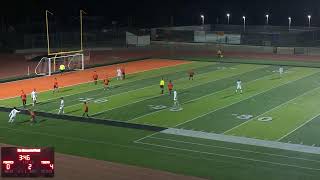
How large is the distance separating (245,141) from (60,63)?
31.0 metres

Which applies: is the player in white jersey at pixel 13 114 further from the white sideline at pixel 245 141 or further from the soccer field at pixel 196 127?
the white sideline at pixel 245 141

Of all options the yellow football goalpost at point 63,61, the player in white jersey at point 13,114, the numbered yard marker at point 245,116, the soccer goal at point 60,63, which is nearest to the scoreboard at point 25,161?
the player in white jersey at point 13,114

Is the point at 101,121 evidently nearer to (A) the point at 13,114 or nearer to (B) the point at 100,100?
(A) the point at 13,114

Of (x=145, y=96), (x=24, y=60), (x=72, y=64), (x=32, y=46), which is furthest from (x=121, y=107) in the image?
(x=32, y=46)

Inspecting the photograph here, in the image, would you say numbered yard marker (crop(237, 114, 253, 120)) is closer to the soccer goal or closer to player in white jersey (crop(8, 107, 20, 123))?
player in white jersey (crop(8, 107, 20, 123))

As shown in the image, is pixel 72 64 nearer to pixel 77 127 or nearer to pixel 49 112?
pixel 49 112

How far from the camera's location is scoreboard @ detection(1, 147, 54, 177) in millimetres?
13547

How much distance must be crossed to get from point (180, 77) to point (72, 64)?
12241 mm

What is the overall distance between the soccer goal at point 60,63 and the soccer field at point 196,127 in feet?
27.7

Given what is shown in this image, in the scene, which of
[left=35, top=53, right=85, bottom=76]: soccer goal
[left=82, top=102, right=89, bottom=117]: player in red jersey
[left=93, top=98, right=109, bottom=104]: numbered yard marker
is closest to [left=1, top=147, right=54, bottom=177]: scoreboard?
[left=82, top=102, right=89, bottom=117]: player in red jersey

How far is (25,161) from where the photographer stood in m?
13.6

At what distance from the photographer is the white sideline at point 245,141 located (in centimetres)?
2250

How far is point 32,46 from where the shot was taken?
227 ft

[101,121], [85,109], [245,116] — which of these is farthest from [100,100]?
[245,116]
